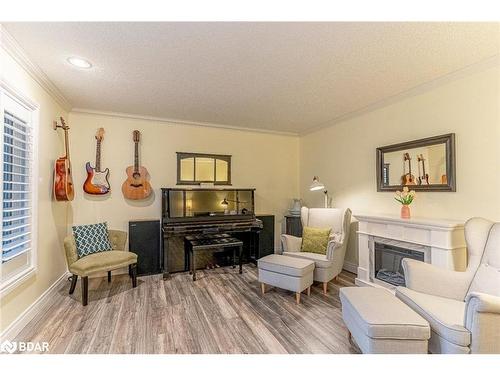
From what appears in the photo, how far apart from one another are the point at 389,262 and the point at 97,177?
4285 millimetres

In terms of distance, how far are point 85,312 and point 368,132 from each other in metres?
4.18

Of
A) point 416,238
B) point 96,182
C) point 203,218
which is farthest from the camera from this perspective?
point 203,218

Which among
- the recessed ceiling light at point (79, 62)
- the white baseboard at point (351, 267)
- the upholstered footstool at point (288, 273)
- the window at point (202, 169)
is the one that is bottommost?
the white baseboard at point (351, 267)

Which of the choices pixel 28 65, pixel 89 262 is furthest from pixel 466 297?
pixel 28 65

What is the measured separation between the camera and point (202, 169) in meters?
4.38

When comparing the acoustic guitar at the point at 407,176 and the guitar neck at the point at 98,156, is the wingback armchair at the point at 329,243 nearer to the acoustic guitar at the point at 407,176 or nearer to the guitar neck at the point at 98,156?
the acoustic guitar at the point at 407,176

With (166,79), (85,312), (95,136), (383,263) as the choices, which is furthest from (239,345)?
(95,136)

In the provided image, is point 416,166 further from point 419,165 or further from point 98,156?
point 98,156

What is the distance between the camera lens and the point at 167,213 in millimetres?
3842

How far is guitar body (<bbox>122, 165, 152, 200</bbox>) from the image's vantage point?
12.6 ft

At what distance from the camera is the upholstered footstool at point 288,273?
109 inches

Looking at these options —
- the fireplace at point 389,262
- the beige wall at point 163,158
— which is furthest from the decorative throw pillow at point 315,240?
the beige wall at point 163,158

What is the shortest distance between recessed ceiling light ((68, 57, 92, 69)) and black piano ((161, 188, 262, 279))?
1921 millimetres

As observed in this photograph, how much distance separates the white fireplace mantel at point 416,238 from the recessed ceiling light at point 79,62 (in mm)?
3536
